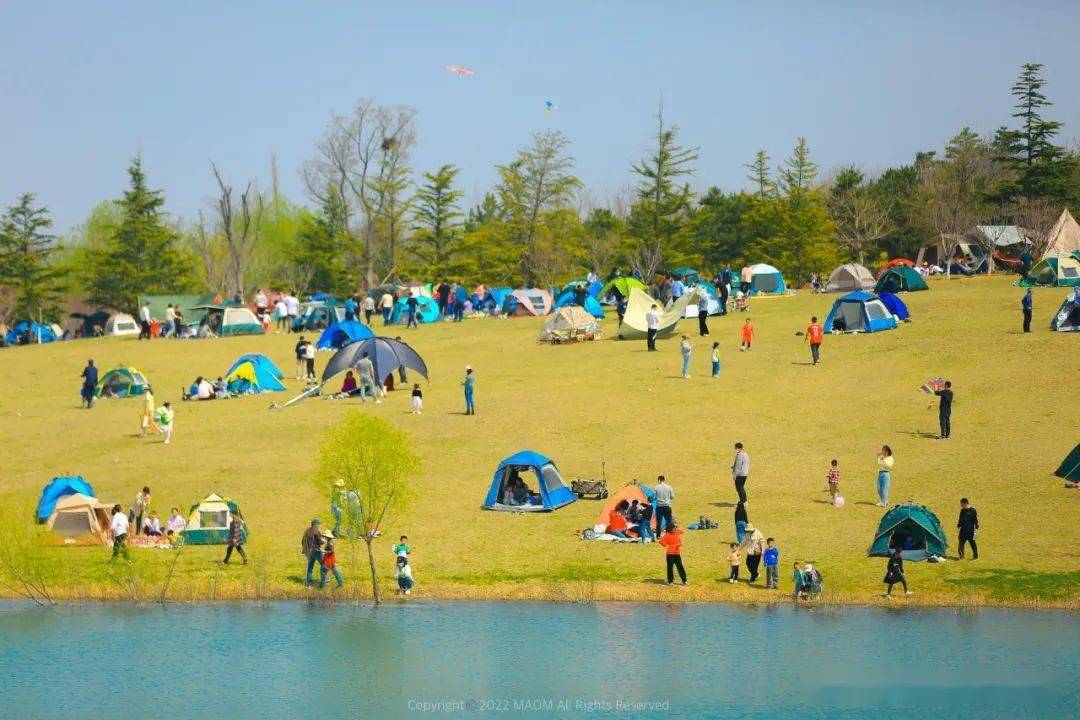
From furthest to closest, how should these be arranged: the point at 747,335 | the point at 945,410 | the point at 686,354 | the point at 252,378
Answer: the point at 747,335 < the point at 252,378 < the point at 686,354 < the point at 945,410

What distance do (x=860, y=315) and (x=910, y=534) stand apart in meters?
23.0

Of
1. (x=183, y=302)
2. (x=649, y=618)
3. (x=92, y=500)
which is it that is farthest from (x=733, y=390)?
(x=183, y=302)

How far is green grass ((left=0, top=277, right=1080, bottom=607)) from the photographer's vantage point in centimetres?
2484

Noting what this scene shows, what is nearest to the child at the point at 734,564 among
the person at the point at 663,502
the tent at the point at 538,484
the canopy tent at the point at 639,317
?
the person at the point at 663,502

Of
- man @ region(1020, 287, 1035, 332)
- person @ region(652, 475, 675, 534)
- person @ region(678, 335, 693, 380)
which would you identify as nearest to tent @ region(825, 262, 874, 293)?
man @ region(1020, 287, 1035, 332)

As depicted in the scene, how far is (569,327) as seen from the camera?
50.2 meters

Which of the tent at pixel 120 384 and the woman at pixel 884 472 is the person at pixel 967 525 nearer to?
the woman at pixel 884 472

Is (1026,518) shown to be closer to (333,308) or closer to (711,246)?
(333,308)

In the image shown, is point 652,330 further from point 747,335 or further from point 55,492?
point 55,492

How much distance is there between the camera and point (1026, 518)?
2686cm

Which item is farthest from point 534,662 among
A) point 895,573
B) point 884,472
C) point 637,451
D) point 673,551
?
point 637,451

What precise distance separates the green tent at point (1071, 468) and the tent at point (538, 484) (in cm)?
1157

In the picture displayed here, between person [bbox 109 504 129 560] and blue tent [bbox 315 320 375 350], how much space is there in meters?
23.4

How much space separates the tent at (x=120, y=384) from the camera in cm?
4500
